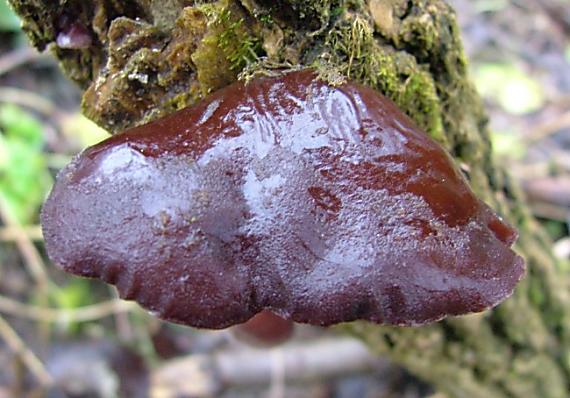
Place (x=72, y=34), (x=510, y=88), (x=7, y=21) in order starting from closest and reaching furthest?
(x=72, y=34)
(x=7, y=21)
(x=510, y=88)

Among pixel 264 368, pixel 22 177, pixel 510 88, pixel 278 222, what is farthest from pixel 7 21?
pixel 278 222

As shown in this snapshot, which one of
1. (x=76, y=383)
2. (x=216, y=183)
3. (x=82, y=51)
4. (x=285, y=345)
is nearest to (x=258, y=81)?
(x=216, y=183)

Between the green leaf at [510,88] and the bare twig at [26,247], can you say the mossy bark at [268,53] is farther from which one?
the green leaf at [510,88]

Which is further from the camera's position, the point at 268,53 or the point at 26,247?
the point at 26,247

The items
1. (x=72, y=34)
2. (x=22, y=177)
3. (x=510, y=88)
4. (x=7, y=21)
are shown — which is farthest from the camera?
(x=510, y=88)

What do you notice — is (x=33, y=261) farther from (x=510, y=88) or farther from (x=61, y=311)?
(x=510, y=88)

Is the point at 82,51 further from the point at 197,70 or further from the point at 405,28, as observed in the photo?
the point at 405,28

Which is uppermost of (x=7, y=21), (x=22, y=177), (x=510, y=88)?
(x=7, y=21)
